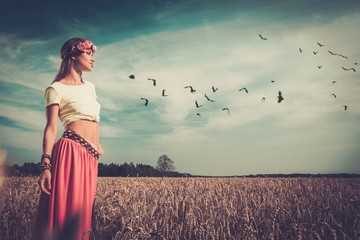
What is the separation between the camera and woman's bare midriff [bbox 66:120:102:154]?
290cm

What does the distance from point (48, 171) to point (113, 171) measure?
44817 millimetres

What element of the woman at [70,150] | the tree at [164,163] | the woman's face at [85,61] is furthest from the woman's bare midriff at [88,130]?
the tree at [164,163]

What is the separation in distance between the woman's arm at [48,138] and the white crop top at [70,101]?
8 centimetres

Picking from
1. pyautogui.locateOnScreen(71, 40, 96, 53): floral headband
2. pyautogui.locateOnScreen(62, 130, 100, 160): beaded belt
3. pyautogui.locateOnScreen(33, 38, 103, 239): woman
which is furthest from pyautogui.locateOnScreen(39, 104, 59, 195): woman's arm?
pyautogui.locateOnScreen(71, 40, 96, 53): floral headband

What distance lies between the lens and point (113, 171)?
A: 46.1 meters

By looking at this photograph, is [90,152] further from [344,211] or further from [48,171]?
[344,211]

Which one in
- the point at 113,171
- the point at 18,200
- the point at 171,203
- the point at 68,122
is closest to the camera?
the point at 68,122

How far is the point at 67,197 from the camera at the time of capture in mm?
2803

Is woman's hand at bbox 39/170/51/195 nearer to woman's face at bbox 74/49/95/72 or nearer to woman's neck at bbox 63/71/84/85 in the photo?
woman's neck at bbox 63/71/84/85

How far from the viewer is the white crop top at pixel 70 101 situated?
2.83m

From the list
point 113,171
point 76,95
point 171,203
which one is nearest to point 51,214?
point 76,95

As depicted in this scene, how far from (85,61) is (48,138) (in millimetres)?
830

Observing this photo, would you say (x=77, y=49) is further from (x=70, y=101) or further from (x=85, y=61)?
(x=70, y=101)

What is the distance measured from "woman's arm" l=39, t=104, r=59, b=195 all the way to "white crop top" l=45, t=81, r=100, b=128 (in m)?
0.08
